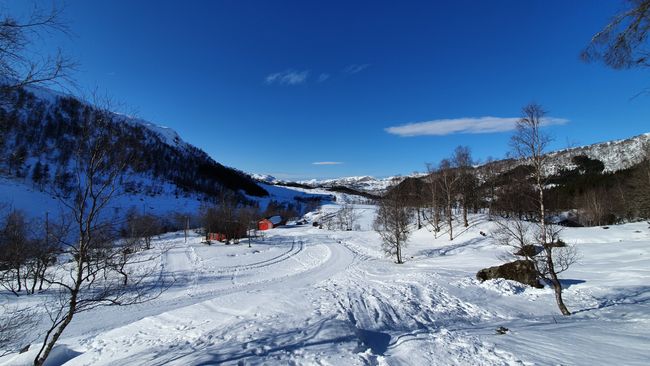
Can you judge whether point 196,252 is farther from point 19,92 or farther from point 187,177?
point 187,177

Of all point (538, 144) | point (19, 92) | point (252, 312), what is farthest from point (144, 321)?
point (538, 144)

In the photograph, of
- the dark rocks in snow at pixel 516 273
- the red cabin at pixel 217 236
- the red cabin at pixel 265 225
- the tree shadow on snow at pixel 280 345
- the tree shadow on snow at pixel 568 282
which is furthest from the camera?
the red cabin at pixel 265 225

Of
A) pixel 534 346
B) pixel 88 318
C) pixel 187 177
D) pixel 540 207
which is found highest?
pixel 187 177

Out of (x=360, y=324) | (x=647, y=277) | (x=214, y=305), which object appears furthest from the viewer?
(x=647, y=277)

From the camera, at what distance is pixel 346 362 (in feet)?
23.2

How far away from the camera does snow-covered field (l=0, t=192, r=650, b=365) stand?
7.57 m

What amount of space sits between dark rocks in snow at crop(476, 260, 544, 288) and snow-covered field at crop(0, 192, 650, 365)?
2.22 feet

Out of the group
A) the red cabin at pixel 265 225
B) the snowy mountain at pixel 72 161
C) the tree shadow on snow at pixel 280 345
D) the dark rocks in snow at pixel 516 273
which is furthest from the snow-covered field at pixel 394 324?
the red cabin at pixel 265 225

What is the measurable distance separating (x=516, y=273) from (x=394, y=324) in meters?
11.1

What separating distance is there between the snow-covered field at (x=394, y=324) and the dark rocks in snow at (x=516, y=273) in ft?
2.22

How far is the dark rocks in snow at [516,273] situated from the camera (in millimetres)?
17125

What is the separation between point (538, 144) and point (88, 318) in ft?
85.6

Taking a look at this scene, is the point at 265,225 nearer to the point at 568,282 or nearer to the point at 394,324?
the point at 568,282

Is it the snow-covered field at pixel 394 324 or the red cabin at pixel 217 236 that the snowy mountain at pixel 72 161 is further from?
the red cabin at pixel 217 236
